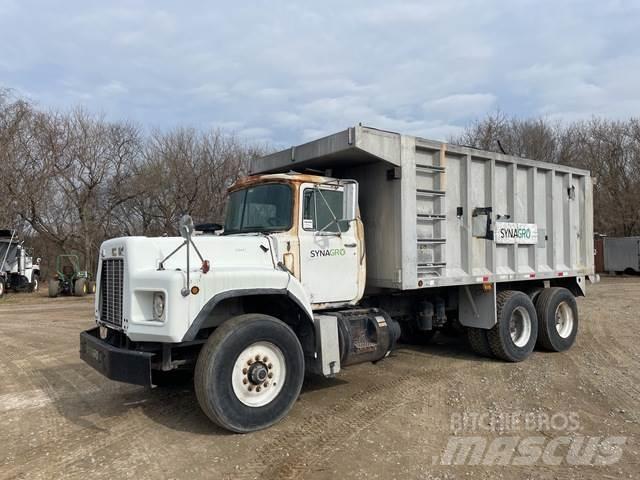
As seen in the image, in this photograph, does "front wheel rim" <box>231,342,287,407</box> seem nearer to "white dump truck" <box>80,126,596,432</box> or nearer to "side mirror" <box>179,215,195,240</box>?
"white dump truck" <box>80,126,596,432</box>

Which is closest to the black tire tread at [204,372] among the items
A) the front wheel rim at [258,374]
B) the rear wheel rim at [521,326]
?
the front wheel rim at [258,374]

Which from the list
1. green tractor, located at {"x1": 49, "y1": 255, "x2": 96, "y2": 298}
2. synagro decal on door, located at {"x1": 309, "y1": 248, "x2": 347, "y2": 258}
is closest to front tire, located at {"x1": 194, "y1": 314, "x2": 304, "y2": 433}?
synagro decal on door, located at {"x1": 309, "y1": 248, "x2": 347, "y2": 258}

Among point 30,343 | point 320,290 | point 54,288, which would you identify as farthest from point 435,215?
point 54,288

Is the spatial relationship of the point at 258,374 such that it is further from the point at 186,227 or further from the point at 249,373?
the point at 186,227

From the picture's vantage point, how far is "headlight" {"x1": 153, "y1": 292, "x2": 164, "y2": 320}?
4758mm

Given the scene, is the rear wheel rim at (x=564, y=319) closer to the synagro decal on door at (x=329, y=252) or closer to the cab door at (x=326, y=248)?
the cab door at (x=326, y=248)

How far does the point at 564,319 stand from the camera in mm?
9102

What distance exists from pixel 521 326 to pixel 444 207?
2701 millimetres

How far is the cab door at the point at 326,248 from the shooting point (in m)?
5.95

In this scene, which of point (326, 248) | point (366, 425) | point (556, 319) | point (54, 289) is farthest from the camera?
point (54, 289)

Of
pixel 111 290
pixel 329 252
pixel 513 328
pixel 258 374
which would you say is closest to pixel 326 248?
pixel 329 252

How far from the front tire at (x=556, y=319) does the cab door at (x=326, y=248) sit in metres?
3.95

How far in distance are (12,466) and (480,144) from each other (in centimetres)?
3290

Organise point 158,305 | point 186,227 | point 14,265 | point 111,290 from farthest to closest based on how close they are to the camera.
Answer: point 14,265, point 111,290, point 158,305, point 186,227
